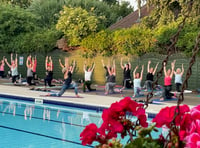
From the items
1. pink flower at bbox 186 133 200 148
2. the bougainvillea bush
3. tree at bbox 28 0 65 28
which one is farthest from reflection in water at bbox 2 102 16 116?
tree at bbox 28 0 65 28

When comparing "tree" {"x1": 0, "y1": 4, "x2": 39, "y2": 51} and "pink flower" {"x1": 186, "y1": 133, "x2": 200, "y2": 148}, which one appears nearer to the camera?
"pink flower" {"x1": 186, "y1": 133, "x2": 200, "y2": 148}

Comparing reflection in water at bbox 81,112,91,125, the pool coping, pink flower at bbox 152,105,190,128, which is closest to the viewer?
pink flower at bbox 152,105,190,128

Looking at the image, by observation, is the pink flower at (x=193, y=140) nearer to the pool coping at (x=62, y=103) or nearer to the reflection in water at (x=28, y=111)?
the pool coping at (x=62, y=103)

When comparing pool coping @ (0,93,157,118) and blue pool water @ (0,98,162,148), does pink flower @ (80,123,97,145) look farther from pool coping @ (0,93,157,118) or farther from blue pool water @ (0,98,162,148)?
pool coping @ (0,93,157,118)

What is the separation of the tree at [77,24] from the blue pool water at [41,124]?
1112 centimetres

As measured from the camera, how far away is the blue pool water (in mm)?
10156

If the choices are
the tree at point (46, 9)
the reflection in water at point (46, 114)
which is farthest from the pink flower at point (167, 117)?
the tree at point (46, 9)

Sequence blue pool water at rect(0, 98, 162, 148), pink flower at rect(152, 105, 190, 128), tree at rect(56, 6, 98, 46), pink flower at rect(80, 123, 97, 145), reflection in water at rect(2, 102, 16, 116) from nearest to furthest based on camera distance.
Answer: pink flower at rect(152, 105, 190, 128) → pink flower at rect(80, 123, 97, 145) → blue pool water at rect(0, 98, 162, 148) → reflection in water at rect(2, 102, 16, 116) → tree at rect(56, 6, 98, 46)

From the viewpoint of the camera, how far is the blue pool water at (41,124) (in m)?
10.2

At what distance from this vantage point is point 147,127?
253 cm

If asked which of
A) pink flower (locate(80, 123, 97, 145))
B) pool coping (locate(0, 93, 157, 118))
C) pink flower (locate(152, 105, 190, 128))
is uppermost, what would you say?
pink flower (locate(152, 105, 190, 128))

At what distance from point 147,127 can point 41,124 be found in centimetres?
1051

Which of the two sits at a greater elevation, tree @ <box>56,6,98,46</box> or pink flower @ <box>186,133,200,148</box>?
tree @ <box>56,6,98,46</box>

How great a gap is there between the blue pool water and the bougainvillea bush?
717 cm
